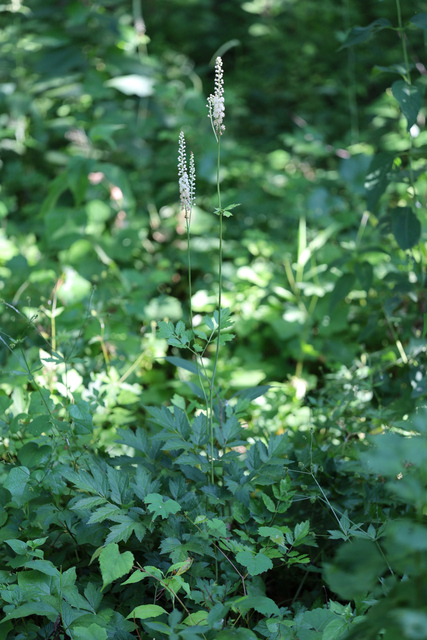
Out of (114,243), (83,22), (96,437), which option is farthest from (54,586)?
(83,22)

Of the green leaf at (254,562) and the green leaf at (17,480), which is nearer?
the green leaf at (254,562)

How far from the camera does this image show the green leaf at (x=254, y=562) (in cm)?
90

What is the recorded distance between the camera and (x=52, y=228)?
2.54 meters

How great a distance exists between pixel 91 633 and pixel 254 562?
11.2 inches

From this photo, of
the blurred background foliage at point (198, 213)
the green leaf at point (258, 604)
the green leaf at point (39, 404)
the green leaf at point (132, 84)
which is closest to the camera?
the green leaf at point (258, 604)

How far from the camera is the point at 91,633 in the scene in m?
0.87

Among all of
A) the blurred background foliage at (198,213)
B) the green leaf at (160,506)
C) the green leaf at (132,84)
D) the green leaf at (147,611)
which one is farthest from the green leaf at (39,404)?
the green leaf at (132,84)

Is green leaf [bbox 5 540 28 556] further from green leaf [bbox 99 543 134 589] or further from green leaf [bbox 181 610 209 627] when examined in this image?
green leaf [bbox 181 610 209 627]

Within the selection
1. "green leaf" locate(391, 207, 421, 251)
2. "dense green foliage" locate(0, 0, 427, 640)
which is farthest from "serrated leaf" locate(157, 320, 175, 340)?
"green leaf" locate(391, 207, 421, 251)

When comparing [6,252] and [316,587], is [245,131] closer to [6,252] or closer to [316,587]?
[6,252]

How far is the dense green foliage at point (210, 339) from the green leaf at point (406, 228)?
0.01m

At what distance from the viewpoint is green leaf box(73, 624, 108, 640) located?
864 mm

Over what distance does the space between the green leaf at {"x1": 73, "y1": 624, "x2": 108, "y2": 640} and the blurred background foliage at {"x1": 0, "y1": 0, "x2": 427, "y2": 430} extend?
59cm

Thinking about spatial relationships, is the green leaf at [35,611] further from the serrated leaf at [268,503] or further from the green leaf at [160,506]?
the serrated leaf at [268,503]
